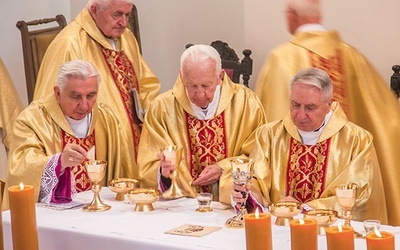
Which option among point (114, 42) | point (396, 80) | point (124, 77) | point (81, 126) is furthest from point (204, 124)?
point (396, 80)

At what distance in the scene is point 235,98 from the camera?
15.3 feet

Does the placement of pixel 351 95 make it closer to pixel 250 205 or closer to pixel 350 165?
pixel 350 165

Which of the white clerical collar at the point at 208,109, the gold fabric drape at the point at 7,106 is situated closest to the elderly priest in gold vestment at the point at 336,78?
the white clerical collar at the point at 208,109

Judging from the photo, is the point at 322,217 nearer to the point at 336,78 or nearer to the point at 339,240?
the point at 339,240

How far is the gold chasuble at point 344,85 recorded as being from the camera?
4785 millimetres

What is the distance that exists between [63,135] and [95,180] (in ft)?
2.59

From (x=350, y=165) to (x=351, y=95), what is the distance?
40.3 inches

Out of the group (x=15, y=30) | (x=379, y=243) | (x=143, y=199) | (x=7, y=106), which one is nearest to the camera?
(x=379, y=243)

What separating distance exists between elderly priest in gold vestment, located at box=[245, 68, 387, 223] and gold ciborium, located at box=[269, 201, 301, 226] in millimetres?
460

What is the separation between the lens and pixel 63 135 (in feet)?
14.8

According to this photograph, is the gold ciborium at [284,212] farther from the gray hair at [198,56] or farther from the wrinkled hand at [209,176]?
the gray hair at [198,56]

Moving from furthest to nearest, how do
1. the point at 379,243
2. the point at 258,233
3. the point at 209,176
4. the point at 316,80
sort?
1. the point at 209,176
2. the point at 316,80
3. the point at 258,233
4. the point at 379,243

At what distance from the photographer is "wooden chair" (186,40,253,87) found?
250 inches

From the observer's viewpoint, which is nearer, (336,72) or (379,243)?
(379,243)
